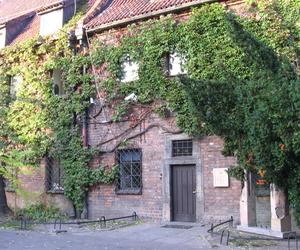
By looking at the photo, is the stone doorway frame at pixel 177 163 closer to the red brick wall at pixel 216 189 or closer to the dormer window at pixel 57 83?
the red brick wall at pixel 216 189

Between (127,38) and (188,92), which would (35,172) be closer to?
(127,38)

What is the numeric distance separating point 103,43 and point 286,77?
31.7 ft

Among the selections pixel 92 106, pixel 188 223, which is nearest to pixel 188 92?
pixel 188 223

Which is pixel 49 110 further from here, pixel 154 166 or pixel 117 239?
pixel 117 239

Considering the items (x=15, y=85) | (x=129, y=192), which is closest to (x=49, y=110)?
(x=15, y=85)

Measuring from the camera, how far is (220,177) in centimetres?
1494

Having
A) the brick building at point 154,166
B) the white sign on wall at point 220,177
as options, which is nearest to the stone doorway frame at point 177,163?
the brick building at point 154,166

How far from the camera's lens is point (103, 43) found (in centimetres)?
1784

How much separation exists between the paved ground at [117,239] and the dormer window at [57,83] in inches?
244

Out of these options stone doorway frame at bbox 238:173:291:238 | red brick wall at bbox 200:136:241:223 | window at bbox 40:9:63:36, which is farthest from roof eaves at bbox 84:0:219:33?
stone doorway frame at bbox 238:173:291:238

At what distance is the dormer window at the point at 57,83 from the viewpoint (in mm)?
19078

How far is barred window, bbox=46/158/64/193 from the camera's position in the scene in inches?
730

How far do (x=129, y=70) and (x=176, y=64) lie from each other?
1862 mm

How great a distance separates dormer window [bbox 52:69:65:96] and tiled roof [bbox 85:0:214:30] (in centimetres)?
234
